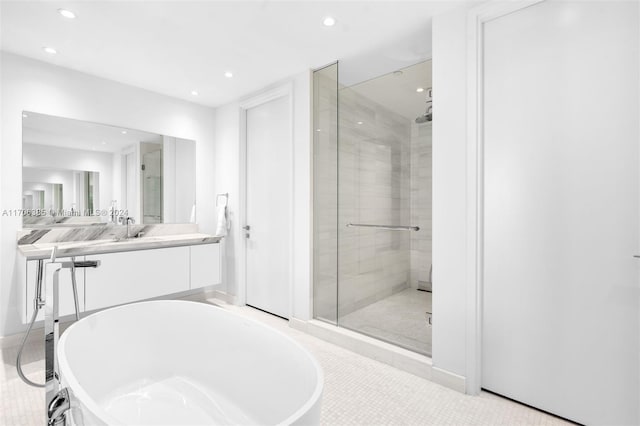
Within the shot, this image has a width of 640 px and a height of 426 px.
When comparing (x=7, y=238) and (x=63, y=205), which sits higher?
(x=63, y=205)

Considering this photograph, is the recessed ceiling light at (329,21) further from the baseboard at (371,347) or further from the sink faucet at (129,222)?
the sink faucet at (129,222)

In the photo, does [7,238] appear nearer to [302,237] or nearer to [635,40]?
[302,237]

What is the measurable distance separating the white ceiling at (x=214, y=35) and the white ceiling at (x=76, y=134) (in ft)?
1.58

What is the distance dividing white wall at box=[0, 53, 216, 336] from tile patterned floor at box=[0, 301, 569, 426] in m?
0.80

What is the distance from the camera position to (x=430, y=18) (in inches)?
81.0

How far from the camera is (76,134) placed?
2.93 metres

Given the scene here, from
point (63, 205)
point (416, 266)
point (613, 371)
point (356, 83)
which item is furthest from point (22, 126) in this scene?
point (613, 371)

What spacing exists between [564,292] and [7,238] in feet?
12.6

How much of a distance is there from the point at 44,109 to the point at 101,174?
68 centimetres

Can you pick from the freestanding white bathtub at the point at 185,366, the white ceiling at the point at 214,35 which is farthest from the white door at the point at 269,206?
the freestanding white bathtub at the point at 185,366

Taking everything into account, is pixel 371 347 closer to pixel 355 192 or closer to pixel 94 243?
pixel 355 192

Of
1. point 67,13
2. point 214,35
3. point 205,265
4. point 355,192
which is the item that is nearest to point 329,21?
point 214,35

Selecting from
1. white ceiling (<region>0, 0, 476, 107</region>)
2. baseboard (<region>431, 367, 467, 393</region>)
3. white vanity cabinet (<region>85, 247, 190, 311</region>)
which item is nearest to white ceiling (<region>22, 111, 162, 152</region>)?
white ceiling (<region>0, 0, 476, 107</region>)

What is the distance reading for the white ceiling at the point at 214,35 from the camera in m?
1.97
